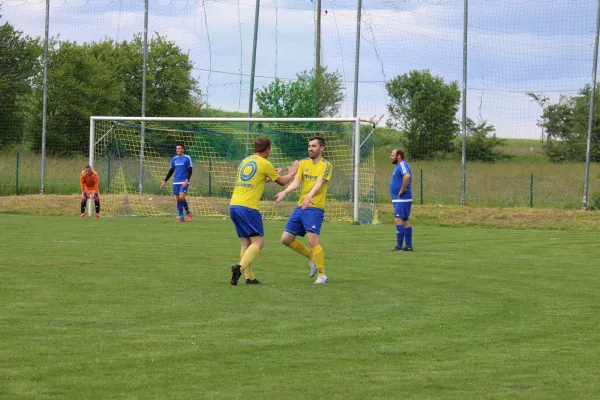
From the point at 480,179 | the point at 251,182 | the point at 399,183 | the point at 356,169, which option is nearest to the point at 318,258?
the point at 251,182

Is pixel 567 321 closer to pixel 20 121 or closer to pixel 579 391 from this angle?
pixel 579 391

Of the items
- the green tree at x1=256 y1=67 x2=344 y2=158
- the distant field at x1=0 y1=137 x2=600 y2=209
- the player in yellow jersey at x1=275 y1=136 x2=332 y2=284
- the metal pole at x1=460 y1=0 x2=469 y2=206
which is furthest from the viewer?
the green tree at x1=256 y1=67 x2=344 y2=158

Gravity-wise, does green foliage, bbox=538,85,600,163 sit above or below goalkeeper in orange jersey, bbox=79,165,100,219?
above

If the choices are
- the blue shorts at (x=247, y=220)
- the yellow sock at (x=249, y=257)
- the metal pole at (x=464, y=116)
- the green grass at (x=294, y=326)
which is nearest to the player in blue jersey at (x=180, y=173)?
the green grass at (x=294, y=326)

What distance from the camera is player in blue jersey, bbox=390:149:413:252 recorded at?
55.0ft

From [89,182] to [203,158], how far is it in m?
4.85

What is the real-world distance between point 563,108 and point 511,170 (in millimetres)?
4295

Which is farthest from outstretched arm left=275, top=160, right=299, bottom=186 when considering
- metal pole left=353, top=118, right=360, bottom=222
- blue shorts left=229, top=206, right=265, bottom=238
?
metal pole left=353, top=118, right=360, bottom=222

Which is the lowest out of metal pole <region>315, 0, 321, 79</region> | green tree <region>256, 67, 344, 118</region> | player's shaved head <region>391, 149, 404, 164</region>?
player's shaved head <region>391, 149, 404, 164</region>

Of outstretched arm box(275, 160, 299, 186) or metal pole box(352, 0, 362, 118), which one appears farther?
metal pole box(352, 0, 362, 118)

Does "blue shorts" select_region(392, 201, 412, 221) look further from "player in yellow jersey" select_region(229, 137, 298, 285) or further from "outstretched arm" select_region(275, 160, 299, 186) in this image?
"player in yellow jersey" select_region(229, 137, 298, 285)

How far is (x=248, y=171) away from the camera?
11500 mm

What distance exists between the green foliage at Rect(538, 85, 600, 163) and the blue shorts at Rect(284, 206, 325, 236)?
19.4 m

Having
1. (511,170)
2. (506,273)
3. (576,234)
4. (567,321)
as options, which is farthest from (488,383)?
(511,170)
